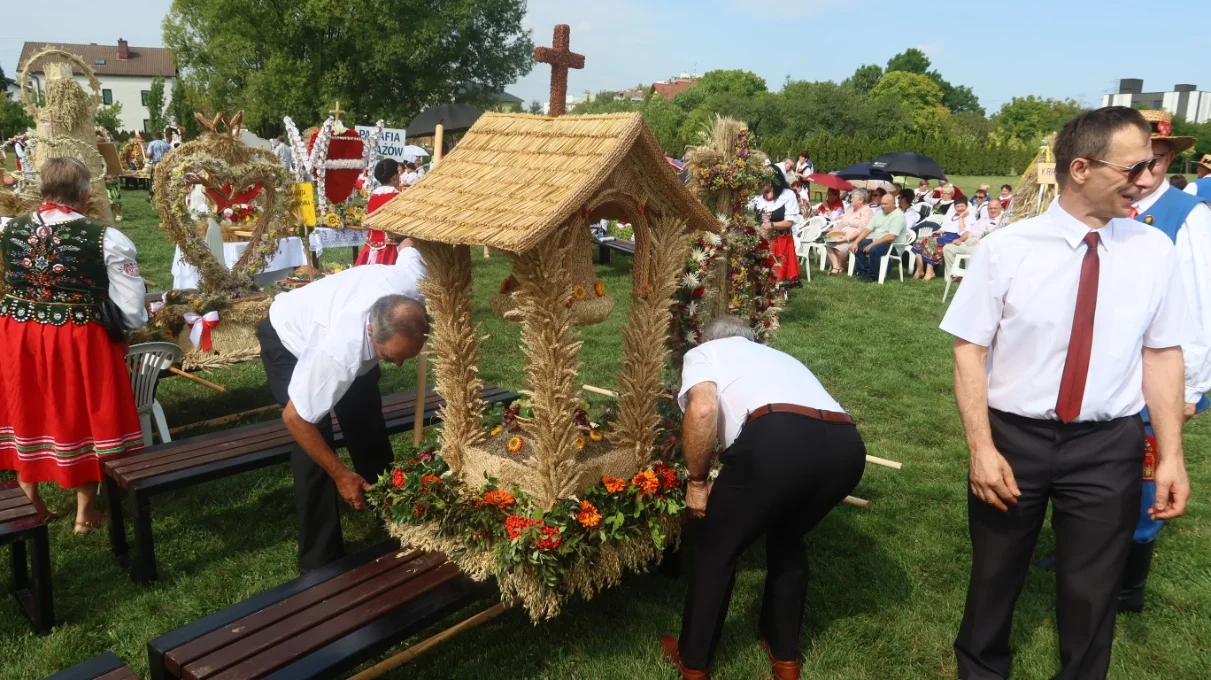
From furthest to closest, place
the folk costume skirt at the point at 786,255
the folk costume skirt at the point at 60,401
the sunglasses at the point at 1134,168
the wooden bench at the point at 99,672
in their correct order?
1. the folk costume skirt at the point at 786,255
2. the folk costume skirt at the point at 60,401
3. the wooden bench at the point at 99,672
4. the sunglasses at the point at 1134,168

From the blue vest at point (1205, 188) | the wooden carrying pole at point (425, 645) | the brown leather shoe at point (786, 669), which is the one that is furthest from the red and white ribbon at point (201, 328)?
the blue vest at point (1205, 188)

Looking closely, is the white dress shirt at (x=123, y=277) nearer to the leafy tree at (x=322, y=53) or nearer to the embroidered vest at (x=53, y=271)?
the embroidered vest at (x=53, y=271)

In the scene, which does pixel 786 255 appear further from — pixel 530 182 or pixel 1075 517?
pixel 1075 517

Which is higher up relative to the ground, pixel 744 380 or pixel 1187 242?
pixel 1187 242

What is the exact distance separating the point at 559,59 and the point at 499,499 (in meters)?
1.84

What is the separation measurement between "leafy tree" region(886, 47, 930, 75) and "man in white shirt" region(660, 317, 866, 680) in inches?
3800

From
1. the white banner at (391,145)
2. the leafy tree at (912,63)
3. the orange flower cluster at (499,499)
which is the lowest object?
the orange flower cluster at (499,499)

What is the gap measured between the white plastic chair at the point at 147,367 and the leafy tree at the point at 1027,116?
72483mm

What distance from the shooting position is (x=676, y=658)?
3.28m

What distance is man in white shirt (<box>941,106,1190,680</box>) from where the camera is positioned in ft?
7.95

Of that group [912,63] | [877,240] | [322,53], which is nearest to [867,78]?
[912,63]

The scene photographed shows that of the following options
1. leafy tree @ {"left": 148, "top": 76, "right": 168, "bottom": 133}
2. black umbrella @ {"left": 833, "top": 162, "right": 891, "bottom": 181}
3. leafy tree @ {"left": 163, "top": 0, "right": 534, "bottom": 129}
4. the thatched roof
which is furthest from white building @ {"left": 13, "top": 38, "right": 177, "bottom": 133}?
the thatched roof

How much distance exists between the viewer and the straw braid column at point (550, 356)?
2.84m

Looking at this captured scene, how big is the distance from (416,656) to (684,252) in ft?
6.65
